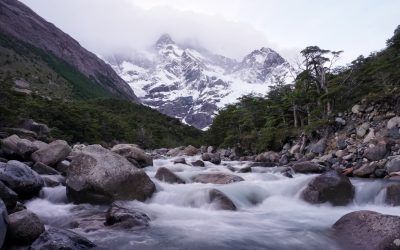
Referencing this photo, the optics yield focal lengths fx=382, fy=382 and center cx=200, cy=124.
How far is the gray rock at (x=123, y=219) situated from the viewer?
10820mm

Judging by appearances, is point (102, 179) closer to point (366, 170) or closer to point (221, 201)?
point (221, 201)

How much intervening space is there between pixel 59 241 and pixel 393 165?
56.1ft

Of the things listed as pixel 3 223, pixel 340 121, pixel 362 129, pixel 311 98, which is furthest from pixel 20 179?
pixel 311 98

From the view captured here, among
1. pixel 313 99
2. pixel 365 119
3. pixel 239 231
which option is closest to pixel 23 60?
pixel 313 99

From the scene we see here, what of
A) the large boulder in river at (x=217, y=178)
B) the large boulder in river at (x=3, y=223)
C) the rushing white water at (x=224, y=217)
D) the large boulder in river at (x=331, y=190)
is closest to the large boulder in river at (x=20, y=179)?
the rushing white water at (x=224, y=217)

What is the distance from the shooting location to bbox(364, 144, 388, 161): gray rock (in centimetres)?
2212

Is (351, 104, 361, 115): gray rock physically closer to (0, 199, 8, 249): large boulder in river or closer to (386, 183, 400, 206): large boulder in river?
(386, 183, 400, 206): large boulder in river

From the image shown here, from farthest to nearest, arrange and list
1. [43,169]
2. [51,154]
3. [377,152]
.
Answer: [377,152]
[51,154]
[43,169]

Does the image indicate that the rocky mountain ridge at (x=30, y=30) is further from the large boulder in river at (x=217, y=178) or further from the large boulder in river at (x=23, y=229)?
the large boulder in river at (x=23, y=229)

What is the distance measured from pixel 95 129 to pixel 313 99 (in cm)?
3313

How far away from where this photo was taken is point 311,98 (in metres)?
38.6

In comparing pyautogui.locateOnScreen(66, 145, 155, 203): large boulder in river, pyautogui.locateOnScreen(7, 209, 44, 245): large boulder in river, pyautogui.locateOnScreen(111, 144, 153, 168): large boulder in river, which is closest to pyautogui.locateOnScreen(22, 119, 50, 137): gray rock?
pyautogui.locateOnScreen(111, 144, 153, 168): large boulder in river

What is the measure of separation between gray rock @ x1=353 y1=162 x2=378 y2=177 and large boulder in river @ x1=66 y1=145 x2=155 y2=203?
1195cm

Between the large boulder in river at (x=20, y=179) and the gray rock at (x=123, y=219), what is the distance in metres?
3.68
